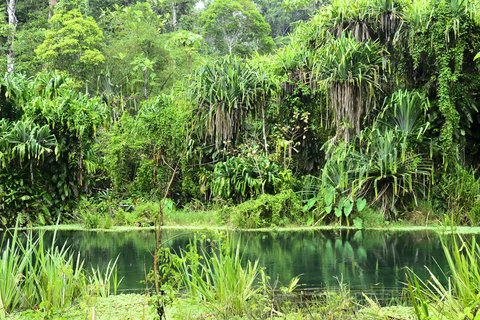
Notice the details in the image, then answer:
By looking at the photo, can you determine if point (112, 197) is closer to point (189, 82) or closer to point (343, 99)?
point (189, 82)

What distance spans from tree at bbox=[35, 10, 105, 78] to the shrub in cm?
1077

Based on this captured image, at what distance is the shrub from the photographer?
8234 millimetres

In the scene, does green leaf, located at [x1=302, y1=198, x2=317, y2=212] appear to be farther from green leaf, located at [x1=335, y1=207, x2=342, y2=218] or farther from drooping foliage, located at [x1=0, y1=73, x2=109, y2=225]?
drooping foliage, located at [x1=0, y1=73, x2=109, y2=225]

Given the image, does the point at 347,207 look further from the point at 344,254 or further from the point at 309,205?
the point at 344,254

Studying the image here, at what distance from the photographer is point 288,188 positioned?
901cm

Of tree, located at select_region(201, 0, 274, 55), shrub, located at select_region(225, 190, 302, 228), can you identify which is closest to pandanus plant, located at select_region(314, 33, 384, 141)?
shrub, located at select_region(225, 190, 302, 228)

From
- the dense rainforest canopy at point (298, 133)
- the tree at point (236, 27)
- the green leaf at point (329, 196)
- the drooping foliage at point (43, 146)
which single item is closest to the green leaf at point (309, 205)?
the dense rainforest canopy at point (298, 133)

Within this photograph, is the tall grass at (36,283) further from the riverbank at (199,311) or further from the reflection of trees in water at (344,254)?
the reflection of trees in water at (344,254)

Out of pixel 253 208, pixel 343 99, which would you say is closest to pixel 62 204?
pixel 253 208

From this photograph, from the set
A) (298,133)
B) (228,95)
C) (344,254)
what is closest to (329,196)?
(298,133)

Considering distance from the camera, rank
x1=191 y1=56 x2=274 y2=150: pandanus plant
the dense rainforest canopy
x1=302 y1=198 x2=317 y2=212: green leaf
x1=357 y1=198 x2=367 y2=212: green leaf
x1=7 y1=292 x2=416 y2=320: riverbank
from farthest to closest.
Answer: x1=191 y1=56 x2=274 y2=150: pandanus plant
x1=302 y1=198 x2=317 y2=212: green leaf
the dense rainforest canopy
x1=357 y1=198 x2=367 y2=212: green leaf
x1=7 y1=292 x2=416 y2=320: riverbank

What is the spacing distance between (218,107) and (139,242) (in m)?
3.63

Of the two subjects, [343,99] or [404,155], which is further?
[343,99]

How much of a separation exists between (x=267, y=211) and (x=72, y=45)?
1183 centimetres
